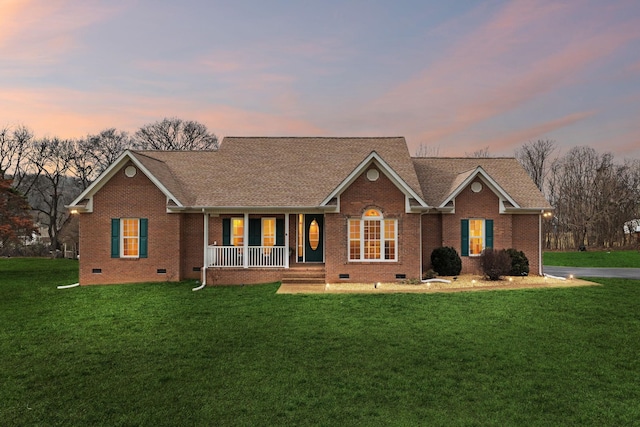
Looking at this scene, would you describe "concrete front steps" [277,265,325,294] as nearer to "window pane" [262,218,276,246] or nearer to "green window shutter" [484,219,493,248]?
"window pane" [262,218,276,246]

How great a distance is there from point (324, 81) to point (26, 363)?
73.8 ft

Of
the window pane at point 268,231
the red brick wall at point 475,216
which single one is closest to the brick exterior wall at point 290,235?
the red brick wall at point 475,216

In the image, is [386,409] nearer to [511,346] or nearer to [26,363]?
[511,346]

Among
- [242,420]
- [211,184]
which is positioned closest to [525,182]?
[211,184]

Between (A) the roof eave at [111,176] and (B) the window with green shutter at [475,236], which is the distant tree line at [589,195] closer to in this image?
(B) the window with green shutter at [475,236]

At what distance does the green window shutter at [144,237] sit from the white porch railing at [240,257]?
282cm

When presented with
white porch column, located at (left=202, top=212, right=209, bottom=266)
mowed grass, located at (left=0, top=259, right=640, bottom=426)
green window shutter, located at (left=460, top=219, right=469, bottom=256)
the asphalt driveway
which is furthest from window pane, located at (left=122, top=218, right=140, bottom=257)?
the asphalt driveway

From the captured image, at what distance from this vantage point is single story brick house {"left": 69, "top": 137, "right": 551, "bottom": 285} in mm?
15984

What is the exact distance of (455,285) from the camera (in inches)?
595

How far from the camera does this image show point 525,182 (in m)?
20.0

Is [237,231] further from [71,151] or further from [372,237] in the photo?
[71,151]

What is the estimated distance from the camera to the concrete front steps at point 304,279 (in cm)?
1502

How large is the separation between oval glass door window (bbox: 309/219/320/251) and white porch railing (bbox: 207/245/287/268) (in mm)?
1584

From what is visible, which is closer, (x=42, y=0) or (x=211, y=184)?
(x=42, y=0)
